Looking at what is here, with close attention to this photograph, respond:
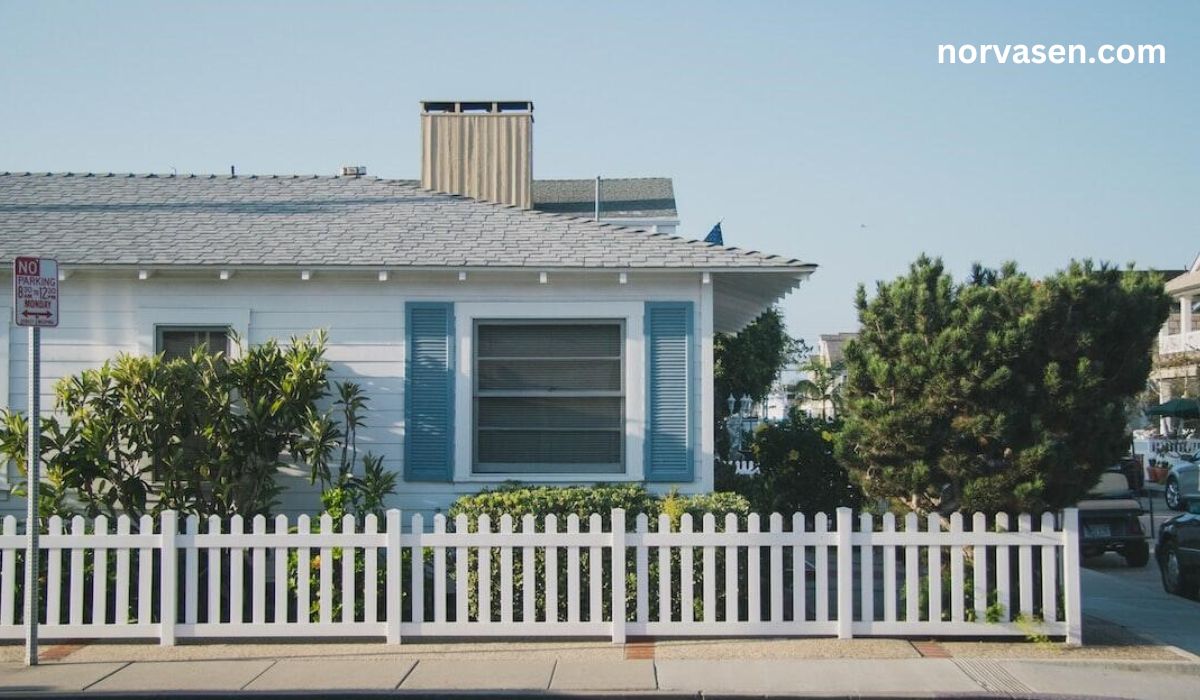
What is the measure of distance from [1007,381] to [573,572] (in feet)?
11.6

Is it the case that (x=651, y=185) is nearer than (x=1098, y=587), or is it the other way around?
(x=1098, y=587)

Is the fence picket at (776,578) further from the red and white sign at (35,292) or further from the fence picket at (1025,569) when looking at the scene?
the red and white sign at (35,292)

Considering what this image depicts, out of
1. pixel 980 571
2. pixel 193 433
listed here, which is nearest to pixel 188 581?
pixel 193 433

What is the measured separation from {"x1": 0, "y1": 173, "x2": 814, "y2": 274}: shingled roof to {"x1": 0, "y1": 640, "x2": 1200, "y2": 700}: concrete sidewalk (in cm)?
358

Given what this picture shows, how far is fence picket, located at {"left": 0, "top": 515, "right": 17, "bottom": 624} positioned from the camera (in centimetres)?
833

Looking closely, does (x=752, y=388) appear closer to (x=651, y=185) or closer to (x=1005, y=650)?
(x=651, y=185)

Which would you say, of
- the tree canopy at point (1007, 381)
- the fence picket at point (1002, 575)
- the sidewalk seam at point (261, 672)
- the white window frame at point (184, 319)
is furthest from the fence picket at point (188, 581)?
the fence picket at point (1002, 575)

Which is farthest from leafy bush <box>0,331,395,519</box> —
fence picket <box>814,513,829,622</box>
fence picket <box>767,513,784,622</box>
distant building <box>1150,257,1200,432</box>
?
distant building <box>1150,257,1200,432</box>

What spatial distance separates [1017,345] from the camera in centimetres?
827

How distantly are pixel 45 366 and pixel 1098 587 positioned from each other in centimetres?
1153

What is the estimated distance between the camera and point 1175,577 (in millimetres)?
12297

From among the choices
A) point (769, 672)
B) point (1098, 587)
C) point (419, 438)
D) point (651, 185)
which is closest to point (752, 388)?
point (651, 185)

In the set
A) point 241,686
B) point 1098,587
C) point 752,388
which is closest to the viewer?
point 241,686

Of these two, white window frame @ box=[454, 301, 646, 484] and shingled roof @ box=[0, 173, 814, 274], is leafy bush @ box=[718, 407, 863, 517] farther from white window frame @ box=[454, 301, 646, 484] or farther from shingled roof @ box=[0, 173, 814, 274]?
shingled roof @ box=[0, 173, 814, 274]
